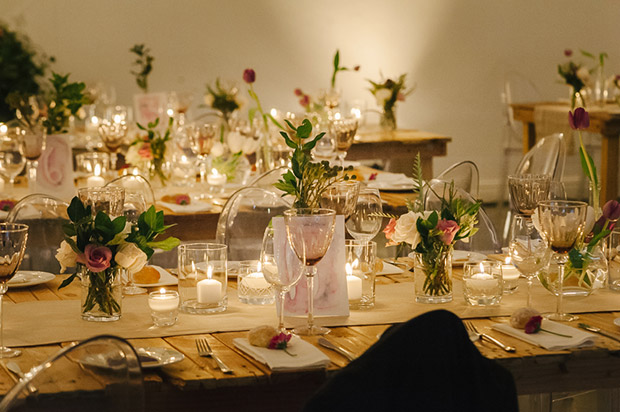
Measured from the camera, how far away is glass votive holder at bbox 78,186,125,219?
2020 mm

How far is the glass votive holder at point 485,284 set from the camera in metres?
1.99

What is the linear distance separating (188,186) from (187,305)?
6.70 ft

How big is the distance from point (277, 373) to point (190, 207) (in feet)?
6.26

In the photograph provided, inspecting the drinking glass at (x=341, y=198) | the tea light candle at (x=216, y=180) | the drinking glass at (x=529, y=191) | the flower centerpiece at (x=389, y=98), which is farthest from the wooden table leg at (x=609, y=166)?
the drinking glass at (x=341, y=198)

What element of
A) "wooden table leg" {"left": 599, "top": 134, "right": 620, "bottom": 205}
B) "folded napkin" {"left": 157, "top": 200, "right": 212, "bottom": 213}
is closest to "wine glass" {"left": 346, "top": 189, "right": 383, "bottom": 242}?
"folded napkin" {"left": 157, "top": 200, "right": 212, "bottom": 213}

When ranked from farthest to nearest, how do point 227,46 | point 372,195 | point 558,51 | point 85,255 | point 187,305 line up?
point 558,51 < point 227,46 < point 372,195 < point 187,305 < point 85,255

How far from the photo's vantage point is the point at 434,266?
79.2 inches

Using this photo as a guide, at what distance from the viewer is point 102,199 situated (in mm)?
2018

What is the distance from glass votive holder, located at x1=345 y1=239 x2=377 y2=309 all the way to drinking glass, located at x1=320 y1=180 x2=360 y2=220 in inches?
4.7

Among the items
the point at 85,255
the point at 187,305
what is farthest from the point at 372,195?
the point at 85,255

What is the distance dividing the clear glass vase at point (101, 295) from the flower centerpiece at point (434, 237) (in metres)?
0.58

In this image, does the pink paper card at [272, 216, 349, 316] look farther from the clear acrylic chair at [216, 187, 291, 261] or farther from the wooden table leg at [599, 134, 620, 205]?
the wooden table leg at [599, 134, 620, 205]

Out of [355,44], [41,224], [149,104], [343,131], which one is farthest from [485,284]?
[355,44]

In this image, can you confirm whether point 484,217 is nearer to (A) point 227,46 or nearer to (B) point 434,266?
(B) point 434,266
